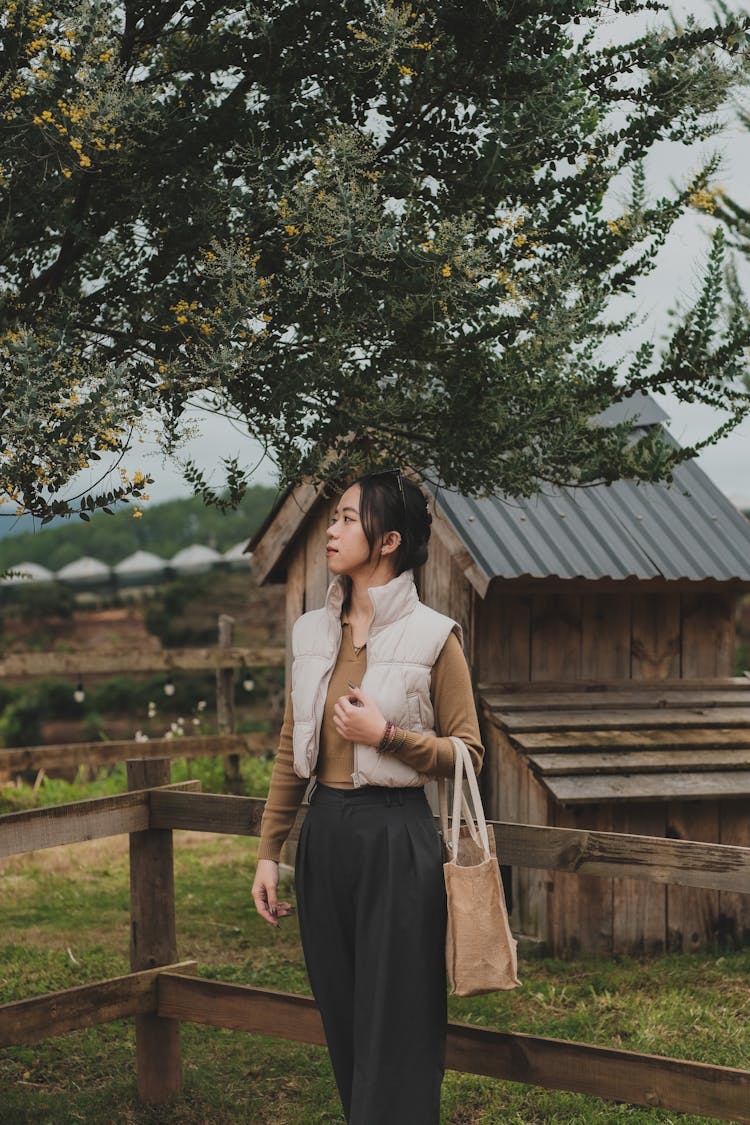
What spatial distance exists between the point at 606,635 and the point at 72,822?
14.0ft

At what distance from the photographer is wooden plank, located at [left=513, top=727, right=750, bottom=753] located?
22.0 ft

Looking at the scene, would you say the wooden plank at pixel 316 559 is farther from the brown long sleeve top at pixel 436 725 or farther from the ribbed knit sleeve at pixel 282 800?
the brown long sleeve top at pixel 436 725

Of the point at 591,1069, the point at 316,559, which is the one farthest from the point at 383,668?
the point at 316,559

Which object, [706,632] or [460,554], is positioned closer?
[460,554]

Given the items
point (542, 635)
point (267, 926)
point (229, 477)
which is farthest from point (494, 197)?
point (267, 926)

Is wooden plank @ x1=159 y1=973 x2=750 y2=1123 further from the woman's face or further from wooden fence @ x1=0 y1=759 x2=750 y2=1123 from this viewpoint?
the woman's face

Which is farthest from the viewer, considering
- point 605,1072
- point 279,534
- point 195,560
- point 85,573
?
point 195,560

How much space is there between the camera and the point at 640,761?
6695 millimetres

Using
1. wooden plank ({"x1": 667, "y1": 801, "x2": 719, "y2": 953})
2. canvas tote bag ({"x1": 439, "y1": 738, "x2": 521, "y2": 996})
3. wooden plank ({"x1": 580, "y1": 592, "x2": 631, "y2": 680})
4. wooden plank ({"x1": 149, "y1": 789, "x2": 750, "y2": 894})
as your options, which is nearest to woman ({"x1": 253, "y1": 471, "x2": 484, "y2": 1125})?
canvas tote bag ({"x1": 439, "y1": 738, "x2": 521, "y2": 996})

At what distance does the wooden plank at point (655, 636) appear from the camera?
7.58 m

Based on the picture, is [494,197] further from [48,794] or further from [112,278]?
[48,794]

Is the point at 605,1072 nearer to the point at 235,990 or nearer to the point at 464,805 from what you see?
the point at 464,805

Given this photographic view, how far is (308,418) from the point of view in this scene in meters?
4.65

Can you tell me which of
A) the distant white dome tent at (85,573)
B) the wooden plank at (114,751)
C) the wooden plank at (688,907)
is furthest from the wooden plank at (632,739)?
the distant white dome tent at (85,573)
